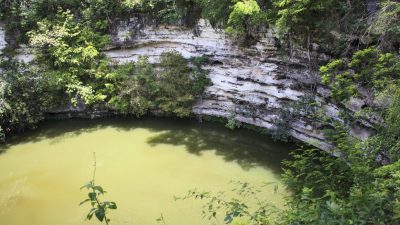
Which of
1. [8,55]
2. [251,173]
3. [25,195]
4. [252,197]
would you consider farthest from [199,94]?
[8,55]

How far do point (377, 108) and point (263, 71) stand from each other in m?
3.53

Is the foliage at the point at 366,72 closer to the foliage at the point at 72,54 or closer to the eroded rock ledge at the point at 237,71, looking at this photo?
the eroded rock ledge at the point at 237,71

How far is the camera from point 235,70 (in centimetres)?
999

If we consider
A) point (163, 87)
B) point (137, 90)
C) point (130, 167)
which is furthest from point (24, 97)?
point (130, 167)

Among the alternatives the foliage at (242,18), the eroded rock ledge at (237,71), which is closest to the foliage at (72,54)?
the eroded rock ledge at (237,71)

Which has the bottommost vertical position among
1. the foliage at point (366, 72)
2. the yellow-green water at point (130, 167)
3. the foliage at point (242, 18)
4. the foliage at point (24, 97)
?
the yellow-green water at point (130, 167)

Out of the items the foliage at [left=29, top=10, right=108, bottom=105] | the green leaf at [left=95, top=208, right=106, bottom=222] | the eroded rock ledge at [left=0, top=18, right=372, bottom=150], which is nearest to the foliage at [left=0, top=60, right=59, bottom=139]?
the foliage at [left=29, top=10, right=108, bottom=105]

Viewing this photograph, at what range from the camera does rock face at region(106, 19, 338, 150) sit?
8969 mm

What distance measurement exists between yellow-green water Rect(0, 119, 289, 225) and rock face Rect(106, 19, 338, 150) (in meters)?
0.60

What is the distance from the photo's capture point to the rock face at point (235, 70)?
8969mm

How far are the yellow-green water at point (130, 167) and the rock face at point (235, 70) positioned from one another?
1.97 feet

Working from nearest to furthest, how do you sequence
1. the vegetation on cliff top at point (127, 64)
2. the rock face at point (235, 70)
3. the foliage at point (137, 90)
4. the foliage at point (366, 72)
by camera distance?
the foliage at point (366, 72) < the vegetation on cliff top at point (127, 64) < the rock face at point (235, 70) < the foliage at point (137, 90)

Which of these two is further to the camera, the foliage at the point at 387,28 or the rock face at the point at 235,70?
the rock face at the point at 235,70

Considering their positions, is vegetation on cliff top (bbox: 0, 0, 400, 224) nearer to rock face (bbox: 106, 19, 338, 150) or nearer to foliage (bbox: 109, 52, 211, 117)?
foliage (bbox: 109, 52, 211, 117)
